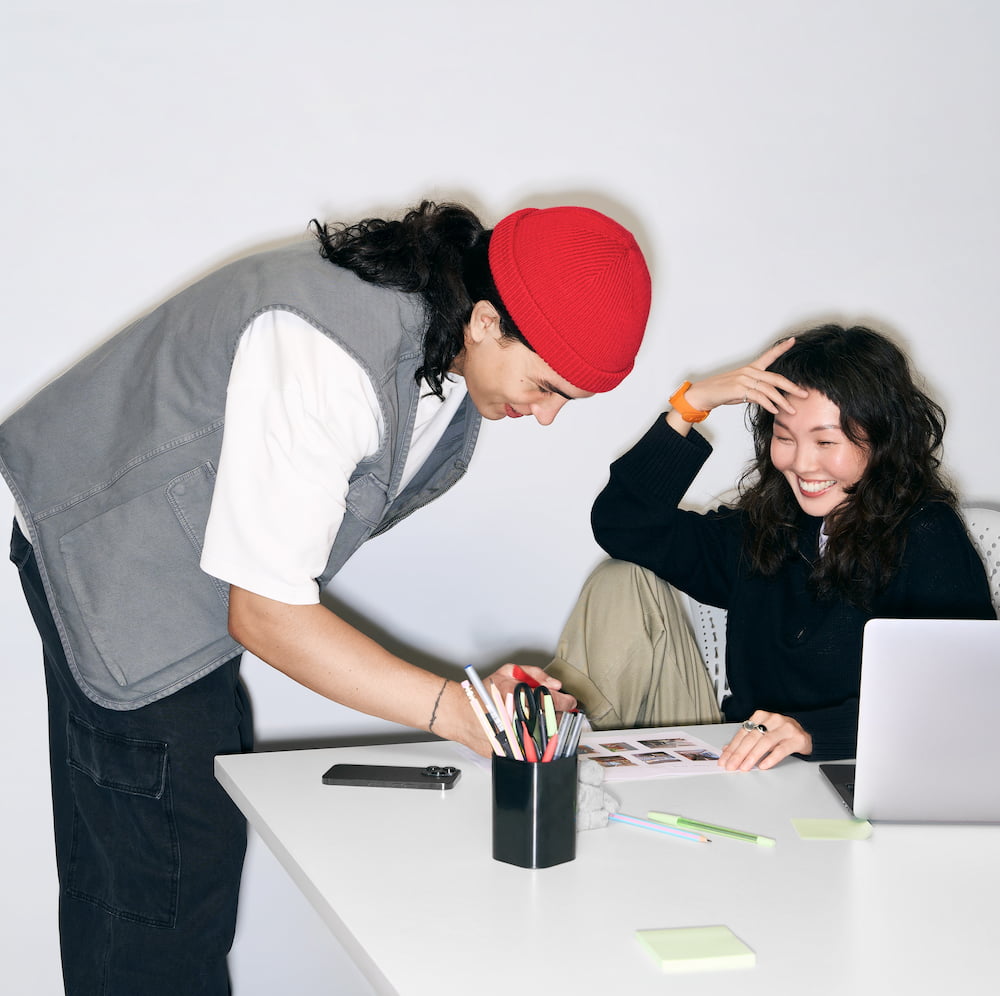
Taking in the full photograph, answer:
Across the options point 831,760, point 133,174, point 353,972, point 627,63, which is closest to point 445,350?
point 831,760

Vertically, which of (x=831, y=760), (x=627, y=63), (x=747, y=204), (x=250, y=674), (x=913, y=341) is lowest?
(x=250, y=674)

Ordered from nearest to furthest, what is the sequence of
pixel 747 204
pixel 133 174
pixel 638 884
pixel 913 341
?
pixel 638 884
pixel 133 174
pixel 747 204
pixel 913 341

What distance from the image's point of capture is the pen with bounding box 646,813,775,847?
3.41 ft

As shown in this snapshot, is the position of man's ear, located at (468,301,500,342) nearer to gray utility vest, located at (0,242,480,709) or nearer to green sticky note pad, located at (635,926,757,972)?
gray utility vest, located at (0,242,480,709)

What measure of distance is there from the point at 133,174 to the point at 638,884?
1521 millimetres

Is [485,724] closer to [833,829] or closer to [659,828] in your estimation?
[659,828]

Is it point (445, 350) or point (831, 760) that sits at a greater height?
point (445, 350)

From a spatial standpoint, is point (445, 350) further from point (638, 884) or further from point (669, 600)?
point (669, 600)

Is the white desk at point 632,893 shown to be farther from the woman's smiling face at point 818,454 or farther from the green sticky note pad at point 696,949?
the woman's smiling face at point 818,454

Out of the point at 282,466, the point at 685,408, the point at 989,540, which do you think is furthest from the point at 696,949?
the point at 989,540

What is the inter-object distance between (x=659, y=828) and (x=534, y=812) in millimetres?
172

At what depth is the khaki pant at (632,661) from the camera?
6.00 feet

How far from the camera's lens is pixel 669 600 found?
194 centimetres

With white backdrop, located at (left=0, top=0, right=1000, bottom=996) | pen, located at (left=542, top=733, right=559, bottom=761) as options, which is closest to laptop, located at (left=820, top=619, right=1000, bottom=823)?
pen, located at (left=542, top=733, right=559, bottom=761)
